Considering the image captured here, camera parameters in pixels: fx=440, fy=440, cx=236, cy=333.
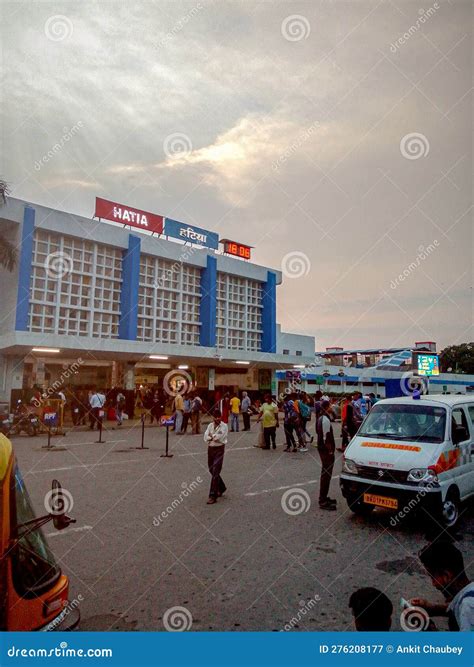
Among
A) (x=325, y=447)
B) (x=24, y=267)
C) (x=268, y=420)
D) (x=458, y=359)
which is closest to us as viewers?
(x=325, y=447)

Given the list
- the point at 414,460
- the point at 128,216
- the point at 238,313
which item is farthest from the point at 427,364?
the point at 414,460

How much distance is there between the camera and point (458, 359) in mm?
65625

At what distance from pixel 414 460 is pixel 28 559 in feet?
16.5

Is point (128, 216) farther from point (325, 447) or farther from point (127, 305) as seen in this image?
point (325, 447)

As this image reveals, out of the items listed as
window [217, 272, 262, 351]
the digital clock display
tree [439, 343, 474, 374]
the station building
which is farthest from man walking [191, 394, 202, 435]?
tree [439, 343, 474, 374]

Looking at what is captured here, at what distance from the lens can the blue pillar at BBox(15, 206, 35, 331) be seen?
22484mm

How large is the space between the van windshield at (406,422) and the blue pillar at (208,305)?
2470 cm

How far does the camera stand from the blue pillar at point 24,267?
73.8 feet

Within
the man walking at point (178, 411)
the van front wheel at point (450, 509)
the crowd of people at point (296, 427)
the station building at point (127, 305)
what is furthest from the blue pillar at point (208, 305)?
the van front wheel at point (450, 509)

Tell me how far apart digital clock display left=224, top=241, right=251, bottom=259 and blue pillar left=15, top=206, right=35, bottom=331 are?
1597 centimetres
